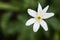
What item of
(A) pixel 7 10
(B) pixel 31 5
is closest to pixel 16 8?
(A) pixel 7 10

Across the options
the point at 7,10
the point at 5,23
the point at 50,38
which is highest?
the point at 7,10

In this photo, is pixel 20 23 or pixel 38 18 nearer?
pixel 38 18

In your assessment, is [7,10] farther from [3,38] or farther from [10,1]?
[3,38]

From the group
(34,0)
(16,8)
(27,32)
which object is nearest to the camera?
(34,0)

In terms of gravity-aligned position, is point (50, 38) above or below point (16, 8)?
below

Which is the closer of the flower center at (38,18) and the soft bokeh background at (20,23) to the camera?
the flower center at (38,18)

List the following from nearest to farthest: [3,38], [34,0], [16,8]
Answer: [34,0], [16,8], [3,38]

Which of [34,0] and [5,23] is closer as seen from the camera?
[34,0]

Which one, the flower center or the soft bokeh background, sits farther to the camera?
the soft bokeh background
